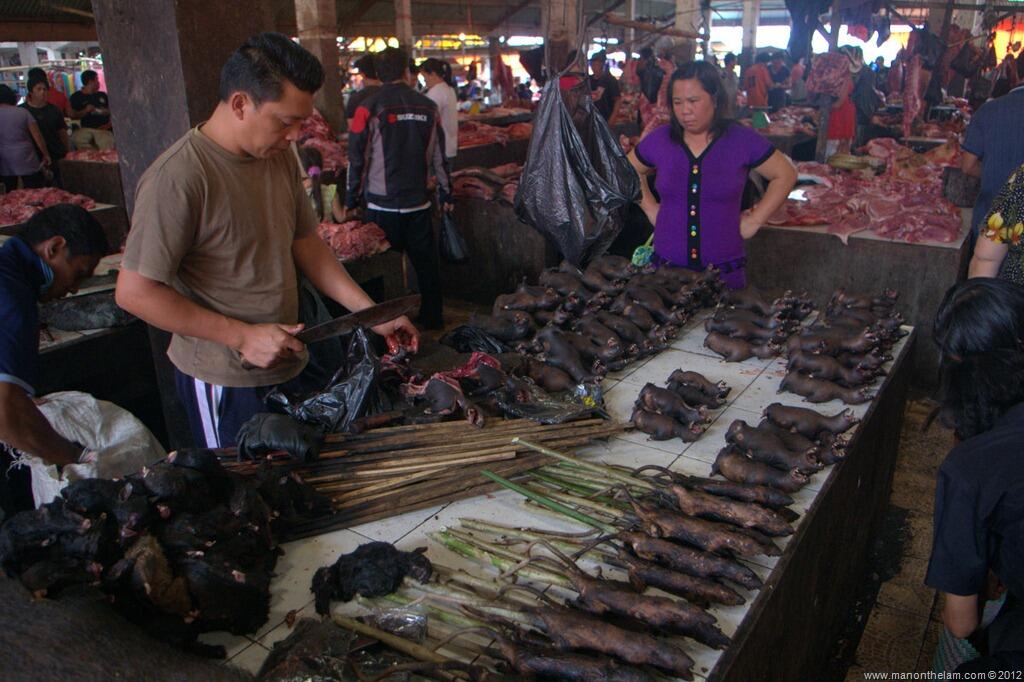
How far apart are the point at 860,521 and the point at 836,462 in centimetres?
90

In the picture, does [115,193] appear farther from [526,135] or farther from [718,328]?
[718,328]

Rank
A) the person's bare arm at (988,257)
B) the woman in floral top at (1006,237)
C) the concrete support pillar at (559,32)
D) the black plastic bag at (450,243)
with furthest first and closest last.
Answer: the concrete support pillar at (559,32), the black plastic bag at (450,243), the person's bare arm at (988,257), the woman in floral top at (1006,237)

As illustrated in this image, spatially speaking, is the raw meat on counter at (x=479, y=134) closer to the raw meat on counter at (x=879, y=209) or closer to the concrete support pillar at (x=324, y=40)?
the concrete support pillar at (x=324, y=40)

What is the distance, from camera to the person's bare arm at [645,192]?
4.61m

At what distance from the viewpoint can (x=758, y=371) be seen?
129 inches

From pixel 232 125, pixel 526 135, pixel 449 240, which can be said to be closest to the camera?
pixel 232 125

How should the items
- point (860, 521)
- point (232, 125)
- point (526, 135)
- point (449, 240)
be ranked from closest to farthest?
point (232, 125) < point (860, 521) < point (449, 240) < point (526, 135)

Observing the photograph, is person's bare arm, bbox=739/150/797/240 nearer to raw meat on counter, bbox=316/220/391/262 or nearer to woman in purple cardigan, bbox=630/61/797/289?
woman in purple cardigan, bbox=630/61/797/289

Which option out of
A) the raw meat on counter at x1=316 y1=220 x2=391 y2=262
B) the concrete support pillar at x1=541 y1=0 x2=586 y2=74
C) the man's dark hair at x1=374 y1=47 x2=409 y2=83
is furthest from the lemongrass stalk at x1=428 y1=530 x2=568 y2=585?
the concrete support pillar at x1=541 y1=0 x2=586 y2=74

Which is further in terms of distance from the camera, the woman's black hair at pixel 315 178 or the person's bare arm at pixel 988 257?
the woman's black hair at pixel 315 178

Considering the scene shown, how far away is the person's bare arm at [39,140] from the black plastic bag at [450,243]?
5.74m

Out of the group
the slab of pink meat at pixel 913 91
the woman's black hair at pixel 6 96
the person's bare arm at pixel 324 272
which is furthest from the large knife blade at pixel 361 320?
the slab of pink meat at pixel 913 91

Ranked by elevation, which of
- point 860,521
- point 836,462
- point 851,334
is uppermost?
point 851,334

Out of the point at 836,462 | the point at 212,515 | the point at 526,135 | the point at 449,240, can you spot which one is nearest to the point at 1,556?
the point at 212,515
